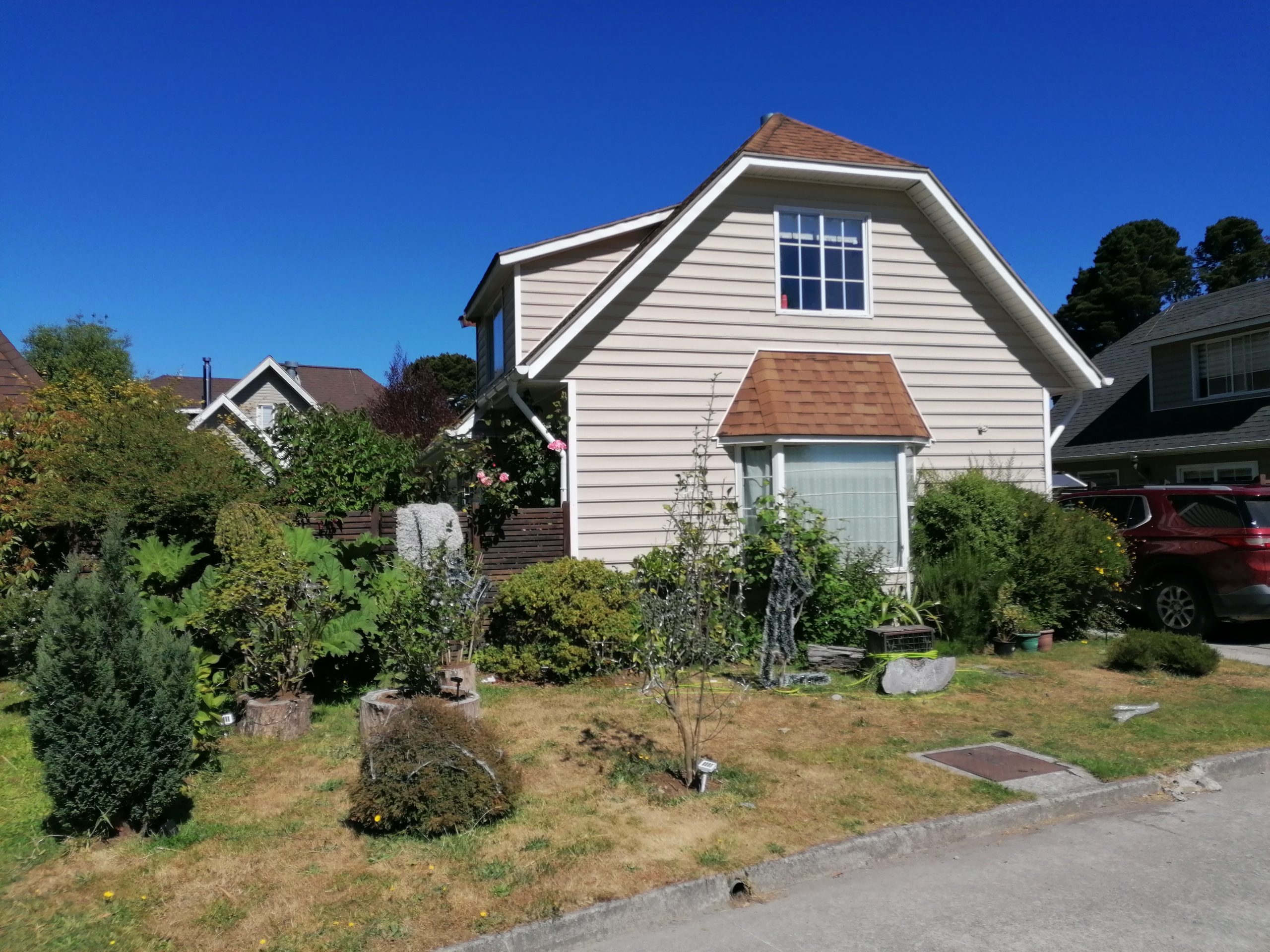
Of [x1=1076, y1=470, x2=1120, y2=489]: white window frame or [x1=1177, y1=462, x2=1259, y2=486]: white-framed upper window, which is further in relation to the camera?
[x1=1076, y1=470, x2=1120, y2=489]: white window frame

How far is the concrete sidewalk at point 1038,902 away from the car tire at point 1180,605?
20.9 feet

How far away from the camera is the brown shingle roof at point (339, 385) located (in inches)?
1729

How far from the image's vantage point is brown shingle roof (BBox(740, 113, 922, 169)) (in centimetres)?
1102

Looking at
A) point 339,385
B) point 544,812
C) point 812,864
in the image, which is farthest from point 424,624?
point 339,385

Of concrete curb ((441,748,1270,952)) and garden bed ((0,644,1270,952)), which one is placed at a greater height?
garden bed ((0,644,1270,952))

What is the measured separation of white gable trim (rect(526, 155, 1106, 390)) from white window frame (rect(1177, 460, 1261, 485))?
10.4 meters

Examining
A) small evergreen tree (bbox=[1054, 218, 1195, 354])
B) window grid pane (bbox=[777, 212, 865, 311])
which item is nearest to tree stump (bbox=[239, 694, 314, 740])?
window grid pane (bbox=[777, 212, 865, 311])

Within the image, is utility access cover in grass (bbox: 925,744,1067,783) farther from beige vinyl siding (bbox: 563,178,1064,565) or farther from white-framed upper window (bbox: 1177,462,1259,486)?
white-framed upper window (bbox: 1177,462,1259,486)

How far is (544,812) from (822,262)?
8.49m

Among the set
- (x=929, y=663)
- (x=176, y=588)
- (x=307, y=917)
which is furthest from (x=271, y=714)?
(x=929, y=663)

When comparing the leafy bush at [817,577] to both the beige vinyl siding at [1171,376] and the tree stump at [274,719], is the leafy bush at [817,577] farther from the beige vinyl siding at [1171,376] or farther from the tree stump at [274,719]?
the beige vinyl siding at [1171,376]

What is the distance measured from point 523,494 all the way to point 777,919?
7.55 metres

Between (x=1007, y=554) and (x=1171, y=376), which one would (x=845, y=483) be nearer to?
(x=1007, y=554)

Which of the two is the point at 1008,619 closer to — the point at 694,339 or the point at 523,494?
the point at 694,339
